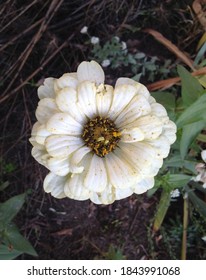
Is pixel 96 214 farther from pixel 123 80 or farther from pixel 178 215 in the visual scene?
pixel 123 80

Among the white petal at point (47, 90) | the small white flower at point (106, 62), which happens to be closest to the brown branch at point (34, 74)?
the small white flower at point (106, 62)

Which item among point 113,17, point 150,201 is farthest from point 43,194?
point 113,17

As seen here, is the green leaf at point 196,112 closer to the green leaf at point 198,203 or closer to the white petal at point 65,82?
the white petal at point 65,82

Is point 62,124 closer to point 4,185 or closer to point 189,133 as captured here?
point 189,133

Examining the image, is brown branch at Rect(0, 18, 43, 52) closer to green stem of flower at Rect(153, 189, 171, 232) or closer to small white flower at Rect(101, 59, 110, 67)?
small white flower at Rect(101, 59, 110, 67)

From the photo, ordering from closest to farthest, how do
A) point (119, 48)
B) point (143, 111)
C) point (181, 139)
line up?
1. point (143, 111)
2. point (181, 139)
3. point (119, 48)

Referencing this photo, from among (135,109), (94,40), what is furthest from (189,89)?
(94,40)
